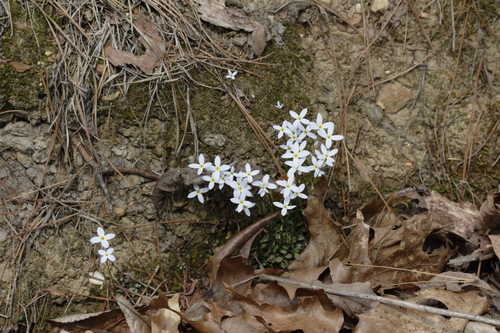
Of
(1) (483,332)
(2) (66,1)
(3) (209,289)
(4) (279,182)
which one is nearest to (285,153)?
(4) (279,182)

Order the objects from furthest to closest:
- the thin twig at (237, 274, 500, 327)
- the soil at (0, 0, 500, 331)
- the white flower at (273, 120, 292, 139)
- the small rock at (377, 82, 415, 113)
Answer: the small rock at (377, 82, 415, 113)
the white flower at (273, 120, 292, 139)
the soil at (0, 0, 500, 331)
the thin twig at (237, 274, 500, 327)

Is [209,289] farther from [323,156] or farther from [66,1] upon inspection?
[66,1]

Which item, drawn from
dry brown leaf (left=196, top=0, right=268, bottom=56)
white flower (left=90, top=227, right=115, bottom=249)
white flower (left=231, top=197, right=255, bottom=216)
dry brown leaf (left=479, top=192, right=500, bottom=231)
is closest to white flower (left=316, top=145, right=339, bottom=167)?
white flower (left=231, top=197, right=255, bottom=216)

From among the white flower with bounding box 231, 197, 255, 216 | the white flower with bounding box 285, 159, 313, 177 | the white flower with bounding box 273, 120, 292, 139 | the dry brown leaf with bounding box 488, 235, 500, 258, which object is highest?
the white flower with bounding box 273, 120, 292, 139

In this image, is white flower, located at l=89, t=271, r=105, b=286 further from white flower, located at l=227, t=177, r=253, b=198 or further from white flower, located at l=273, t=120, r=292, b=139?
white flower, located at l=273, t=120, r=292, b=139

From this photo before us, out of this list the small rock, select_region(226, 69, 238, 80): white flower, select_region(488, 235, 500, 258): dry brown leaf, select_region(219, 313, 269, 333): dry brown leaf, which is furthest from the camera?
the small rock

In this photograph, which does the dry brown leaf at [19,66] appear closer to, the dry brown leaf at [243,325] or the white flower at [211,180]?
the white flower at [211,180]

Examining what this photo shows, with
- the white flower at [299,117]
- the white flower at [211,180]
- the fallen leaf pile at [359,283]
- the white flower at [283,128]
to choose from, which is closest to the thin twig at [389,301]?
the fallen leaf pile at [359,283]
